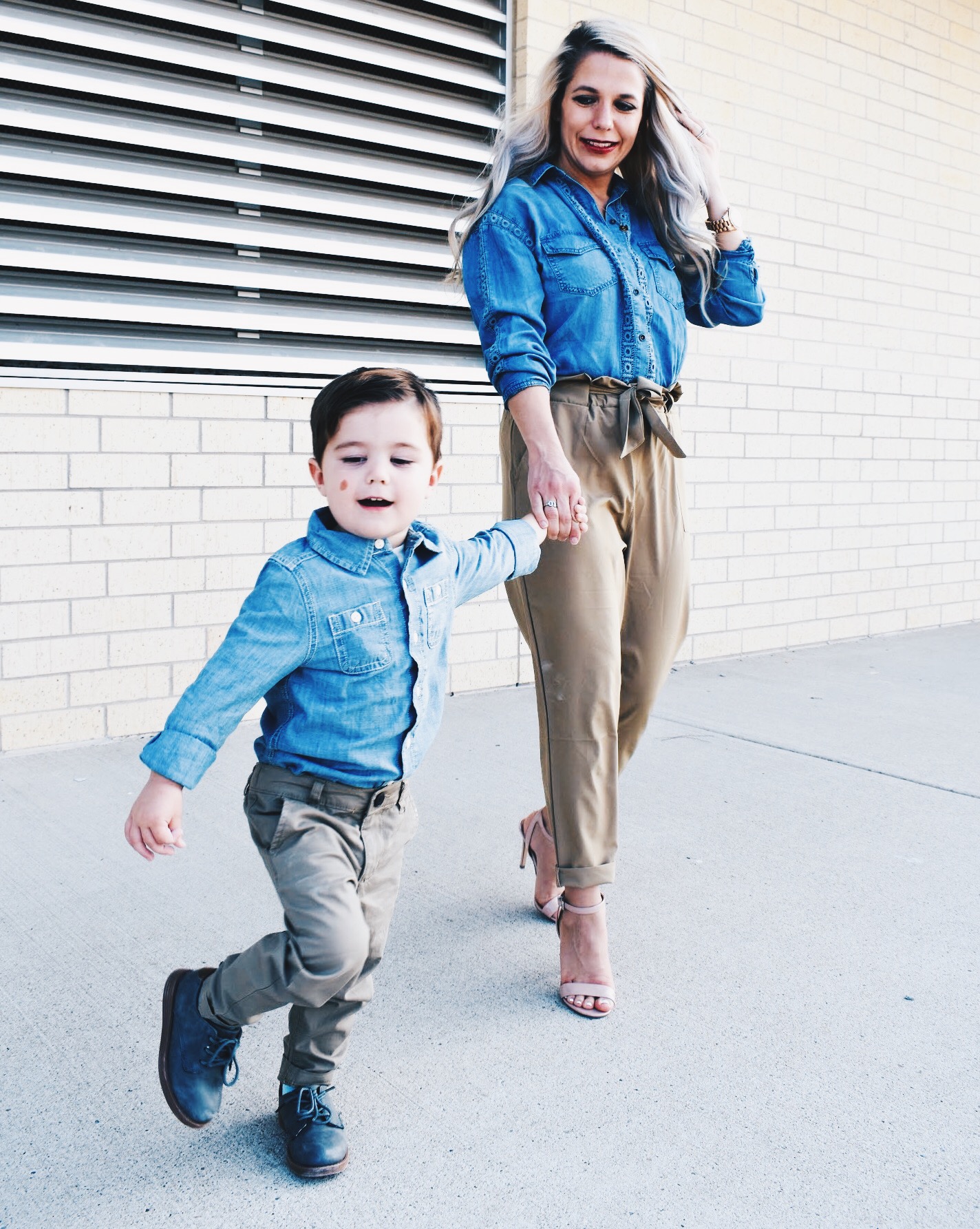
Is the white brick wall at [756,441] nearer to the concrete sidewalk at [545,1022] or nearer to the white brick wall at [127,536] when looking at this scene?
the white brick wall at [127,536]

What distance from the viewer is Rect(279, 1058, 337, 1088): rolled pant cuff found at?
6.12 ft

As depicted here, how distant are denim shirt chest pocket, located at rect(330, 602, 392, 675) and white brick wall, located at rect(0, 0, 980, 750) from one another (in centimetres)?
254

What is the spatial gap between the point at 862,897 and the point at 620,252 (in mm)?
1633

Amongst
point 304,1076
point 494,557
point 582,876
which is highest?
point 494,557

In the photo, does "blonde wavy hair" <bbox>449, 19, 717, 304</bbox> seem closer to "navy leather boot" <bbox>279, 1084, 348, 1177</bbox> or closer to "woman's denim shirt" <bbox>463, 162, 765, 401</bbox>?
"woman's denim shirt" <bbox>463, 162, 765, 401</bbox>

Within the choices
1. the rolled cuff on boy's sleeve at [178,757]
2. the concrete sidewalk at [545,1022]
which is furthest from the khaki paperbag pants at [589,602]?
the rolled cuff on boy's sleeve at [178,757]

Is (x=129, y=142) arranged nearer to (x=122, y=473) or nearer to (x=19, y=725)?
(x=122, y=473)

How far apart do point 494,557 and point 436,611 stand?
0.23 meters

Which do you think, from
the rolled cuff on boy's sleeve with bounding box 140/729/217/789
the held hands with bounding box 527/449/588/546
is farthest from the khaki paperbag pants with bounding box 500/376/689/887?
the rolled cuff on boy's sleeve with bounding box 140/729/217/789

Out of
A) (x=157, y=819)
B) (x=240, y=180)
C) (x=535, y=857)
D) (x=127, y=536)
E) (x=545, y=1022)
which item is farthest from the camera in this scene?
(x=240, y=180)

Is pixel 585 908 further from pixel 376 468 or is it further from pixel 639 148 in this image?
pixel 639 148

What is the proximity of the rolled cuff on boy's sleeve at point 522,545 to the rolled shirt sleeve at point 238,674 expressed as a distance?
53cm

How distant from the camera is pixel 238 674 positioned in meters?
1.74

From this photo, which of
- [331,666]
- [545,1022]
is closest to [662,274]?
[331,666]
